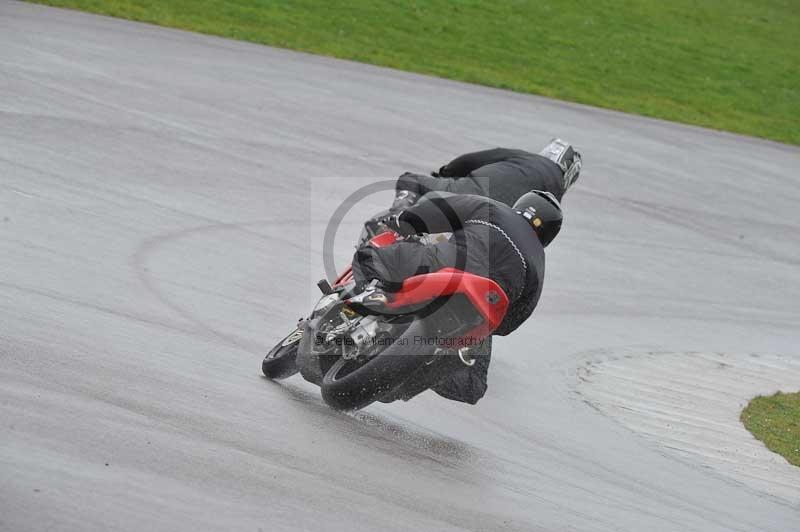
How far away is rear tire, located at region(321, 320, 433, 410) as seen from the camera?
6426mm

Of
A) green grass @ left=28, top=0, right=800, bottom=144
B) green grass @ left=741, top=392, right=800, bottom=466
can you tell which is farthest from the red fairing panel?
green grass @ left=28, top=0, right=800, bottom=144

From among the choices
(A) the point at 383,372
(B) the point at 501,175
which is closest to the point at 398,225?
(A) the point at 383,372

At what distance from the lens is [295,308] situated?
959cm

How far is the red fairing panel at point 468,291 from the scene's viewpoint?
6406 mm

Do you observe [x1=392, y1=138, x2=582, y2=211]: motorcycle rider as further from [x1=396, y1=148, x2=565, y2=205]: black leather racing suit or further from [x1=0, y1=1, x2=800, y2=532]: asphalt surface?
[x1=0, y1=1, x2=800, y2=532]: asphalt surface

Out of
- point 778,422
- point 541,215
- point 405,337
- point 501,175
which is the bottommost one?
point 778,422

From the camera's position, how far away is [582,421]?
8.47 metres

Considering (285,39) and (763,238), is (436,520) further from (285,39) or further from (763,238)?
(285,39)

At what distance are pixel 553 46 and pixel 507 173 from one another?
2101 centimetres

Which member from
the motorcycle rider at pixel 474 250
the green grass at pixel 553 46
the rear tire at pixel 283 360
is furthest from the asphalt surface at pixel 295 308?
the green grass at pixel 553 46

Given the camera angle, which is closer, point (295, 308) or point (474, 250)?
point (474, 250)

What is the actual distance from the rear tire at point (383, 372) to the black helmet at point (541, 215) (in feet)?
2.98

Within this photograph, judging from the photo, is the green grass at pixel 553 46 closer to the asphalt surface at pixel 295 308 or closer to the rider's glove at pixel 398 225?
the asphalt surface at pixel 295 308

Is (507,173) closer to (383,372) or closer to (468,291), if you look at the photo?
(468,291)
